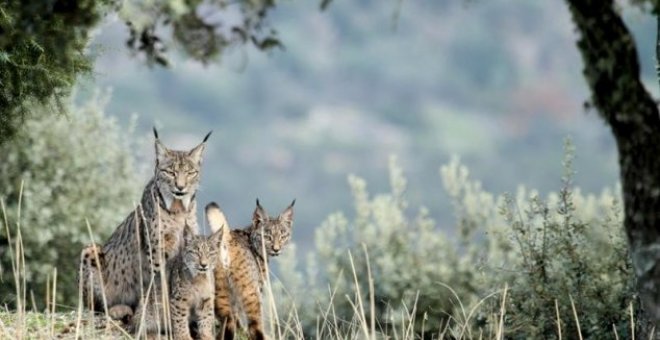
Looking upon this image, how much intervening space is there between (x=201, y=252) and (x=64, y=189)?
47.0ft

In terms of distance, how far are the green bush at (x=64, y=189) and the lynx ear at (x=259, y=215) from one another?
11652 millimetres

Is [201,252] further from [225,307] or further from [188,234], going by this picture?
[225,307]

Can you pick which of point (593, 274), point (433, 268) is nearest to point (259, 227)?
point (593, 274)

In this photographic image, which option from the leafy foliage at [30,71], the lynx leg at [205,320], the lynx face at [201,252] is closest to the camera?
the lynx face at [201,252]

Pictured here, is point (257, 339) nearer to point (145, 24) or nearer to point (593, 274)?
point (145, 24)

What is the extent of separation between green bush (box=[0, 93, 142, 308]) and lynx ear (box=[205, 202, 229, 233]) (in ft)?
38.1

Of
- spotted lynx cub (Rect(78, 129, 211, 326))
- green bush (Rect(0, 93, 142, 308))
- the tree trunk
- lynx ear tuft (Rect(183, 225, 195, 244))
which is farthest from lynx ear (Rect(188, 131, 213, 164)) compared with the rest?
green bush (Rect(0, 93, 142, 308))

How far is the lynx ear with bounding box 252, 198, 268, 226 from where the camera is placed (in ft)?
34.9

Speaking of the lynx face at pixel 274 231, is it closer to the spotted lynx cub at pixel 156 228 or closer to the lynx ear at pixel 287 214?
the lynx ear at pixel 287 214

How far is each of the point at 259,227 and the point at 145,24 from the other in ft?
11.8

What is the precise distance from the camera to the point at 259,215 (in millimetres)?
10711

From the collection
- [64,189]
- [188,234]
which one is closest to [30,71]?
[188,234]

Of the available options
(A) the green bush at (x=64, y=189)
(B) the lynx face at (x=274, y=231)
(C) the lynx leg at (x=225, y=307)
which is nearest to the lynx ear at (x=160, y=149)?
(B) the lynx face at (x=274, y=231)

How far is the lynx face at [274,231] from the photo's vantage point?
413 inches
